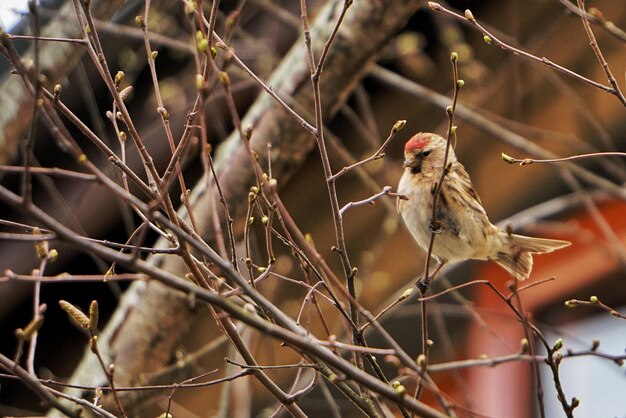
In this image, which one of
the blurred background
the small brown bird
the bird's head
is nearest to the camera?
the small brown bird

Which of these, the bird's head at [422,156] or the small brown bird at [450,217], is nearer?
the small brown bird at [450,217]

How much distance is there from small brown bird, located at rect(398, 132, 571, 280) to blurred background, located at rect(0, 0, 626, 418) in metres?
0.51

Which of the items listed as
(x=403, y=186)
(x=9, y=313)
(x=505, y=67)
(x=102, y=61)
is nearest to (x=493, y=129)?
(x=403, y=186)

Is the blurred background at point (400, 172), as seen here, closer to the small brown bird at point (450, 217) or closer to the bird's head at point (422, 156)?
the small brown bird at point (450, 217)

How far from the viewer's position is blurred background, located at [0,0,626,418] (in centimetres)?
493

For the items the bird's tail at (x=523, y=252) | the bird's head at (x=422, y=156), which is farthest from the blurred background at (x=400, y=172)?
the bird's head at (x=422, y=156)

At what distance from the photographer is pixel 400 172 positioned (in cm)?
629

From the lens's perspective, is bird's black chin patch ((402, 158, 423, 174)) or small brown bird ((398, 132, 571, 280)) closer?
small brown bird ((398, 132, 571, 280))

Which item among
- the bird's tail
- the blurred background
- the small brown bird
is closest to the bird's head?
the small brown bird

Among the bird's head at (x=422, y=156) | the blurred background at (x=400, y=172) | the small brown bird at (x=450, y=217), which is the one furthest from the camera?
the blurred background at (x=400, y=172)

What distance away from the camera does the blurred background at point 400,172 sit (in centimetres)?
493

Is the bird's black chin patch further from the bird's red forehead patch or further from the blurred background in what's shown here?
the blurred background

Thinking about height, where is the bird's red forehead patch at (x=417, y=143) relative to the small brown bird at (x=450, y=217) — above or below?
above

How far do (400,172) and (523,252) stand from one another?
247 centimetres
